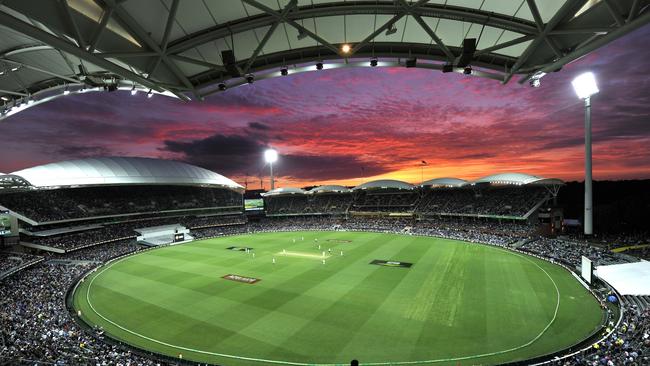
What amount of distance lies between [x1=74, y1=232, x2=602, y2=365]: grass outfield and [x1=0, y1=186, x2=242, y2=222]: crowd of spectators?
70.9 feet

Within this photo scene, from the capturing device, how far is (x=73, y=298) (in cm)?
2809

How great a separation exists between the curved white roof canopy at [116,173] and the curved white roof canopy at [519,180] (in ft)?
191

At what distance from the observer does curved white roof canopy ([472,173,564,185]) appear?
4991 centimetres

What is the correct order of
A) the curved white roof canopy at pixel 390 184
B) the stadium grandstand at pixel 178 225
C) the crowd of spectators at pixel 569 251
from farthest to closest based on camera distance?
A: the curved white roof canopy at pixel 390 184
the crowd of spectators at pixel 569 251
the stadium grandstand at pixel 178 225

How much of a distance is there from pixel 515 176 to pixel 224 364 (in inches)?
2132

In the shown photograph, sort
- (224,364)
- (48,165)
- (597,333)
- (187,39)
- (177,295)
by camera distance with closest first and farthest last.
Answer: (187,39), (224,364), (597,333), (177,295), (48,165)

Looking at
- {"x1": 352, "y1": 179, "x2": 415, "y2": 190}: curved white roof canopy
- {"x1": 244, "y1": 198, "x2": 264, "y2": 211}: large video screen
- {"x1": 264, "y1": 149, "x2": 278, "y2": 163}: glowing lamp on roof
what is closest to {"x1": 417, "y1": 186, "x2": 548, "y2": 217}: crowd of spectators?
{"x1": 352, "y1": 179, "x2": 415, "y2": 190}: curved white roof canopy

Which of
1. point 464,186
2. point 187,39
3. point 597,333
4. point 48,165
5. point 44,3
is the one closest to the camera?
point 44,3

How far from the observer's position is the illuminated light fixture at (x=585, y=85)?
35.6 metres

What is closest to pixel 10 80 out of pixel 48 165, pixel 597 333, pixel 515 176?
pixel 597 333

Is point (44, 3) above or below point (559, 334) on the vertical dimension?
above

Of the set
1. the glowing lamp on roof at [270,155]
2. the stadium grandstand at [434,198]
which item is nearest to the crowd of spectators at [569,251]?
the stadium grandstand at [434,198]

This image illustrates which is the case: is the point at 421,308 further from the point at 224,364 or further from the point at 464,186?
the point at 464,186

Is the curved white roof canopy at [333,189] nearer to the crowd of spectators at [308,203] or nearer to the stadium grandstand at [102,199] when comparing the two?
the crowd of spectators at [308,203]
